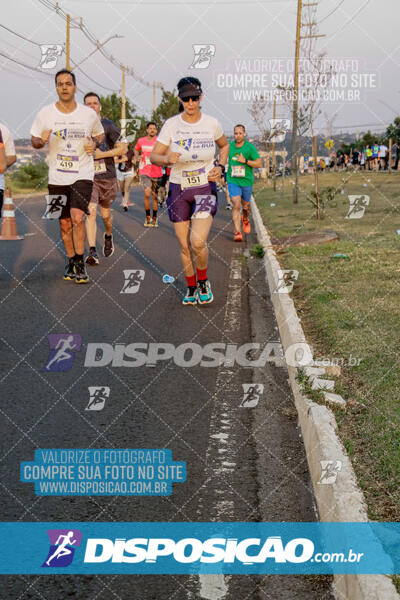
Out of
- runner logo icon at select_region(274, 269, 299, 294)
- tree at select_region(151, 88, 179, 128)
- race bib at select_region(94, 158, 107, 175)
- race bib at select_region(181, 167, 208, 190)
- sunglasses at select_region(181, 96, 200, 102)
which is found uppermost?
tree at select_region(151, 88, 179, 128)

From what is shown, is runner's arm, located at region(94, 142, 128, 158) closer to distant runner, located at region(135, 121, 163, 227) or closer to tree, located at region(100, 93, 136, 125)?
distant runner, located at region(135, 121, 163, 227)

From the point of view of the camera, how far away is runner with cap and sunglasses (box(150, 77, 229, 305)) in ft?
28.2

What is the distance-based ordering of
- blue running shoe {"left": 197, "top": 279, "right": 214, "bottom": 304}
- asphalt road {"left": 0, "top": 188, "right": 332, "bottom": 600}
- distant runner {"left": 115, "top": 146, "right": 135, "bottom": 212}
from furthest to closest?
distant runner {"left": 115, "top": 146, "right": 135, "bottom": 212} → blue running shoe {"left": 197, "top": 279, "right": 214, "bottom": 304} → asphalt road {"left": 0, "top": 188, "right": 332, "bottom": 600}

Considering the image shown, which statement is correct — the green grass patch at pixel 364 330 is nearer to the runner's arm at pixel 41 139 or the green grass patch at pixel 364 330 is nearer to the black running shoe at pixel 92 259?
the black running shoe at pixel 92 259

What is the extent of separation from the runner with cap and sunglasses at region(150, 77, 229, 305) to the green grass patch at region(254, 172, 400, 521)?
1126 mm

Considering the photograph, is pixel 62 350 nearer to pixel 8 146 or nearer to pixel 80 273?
pixel 80 273

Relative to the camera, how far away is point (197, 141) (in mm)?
8727

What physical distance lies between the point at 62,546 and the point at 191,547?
21.1 inches

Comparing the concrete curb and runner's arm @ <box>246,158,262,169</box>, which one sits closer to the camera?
the concrete curb

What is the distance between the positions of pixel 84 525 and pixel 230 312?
5079 millimetres

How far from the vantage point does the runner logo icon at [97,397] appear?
550 cm

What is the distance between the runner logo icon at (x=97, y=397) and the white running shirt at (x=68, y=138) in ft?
15.1

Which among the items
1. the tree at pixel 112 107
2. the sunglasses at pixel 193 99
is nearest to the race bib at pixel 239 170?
the sunglasses at pixel 193 99

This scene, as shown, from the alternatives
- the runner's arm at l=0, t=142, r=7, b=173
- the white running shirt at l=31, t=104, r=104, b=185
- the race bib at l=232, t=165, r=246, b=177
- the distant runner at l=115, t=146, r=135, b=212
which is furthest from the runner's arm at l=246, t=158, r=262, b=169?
the runner's arm at l=0, t=142, r=7, b=173
